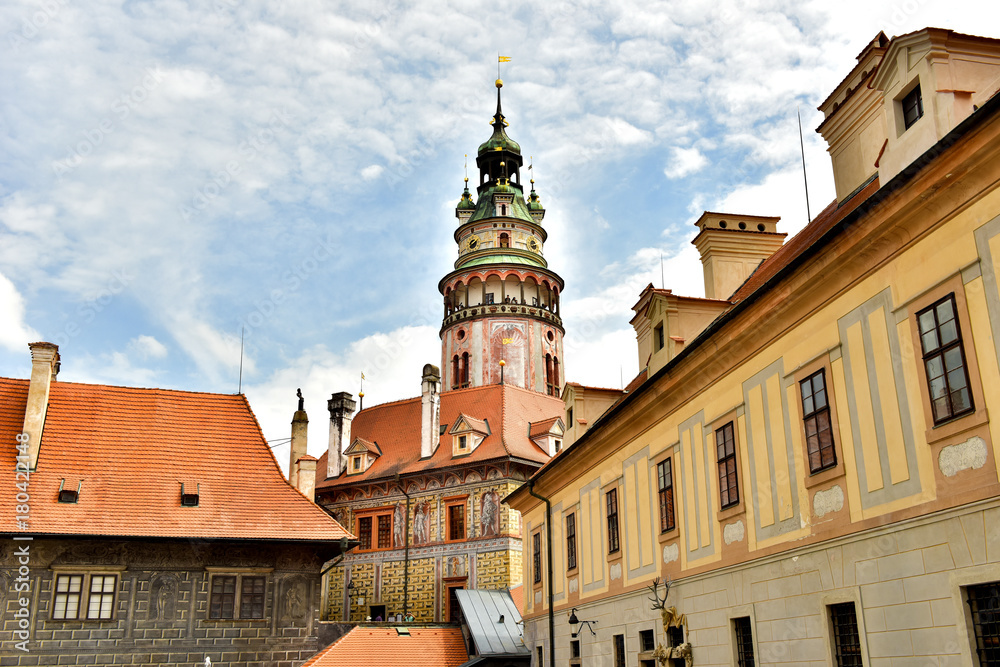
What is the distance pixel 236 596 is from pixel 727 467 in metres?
14.5

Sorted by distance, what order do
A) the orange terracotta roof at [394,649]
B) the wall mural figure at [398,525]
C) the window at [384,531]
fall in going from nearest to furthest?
the orange terracotta roof at [394,649]
the wall mural figure at [398,525]
the window at [384,531]

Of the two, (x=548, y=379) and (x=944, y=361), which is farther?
(x=548, y=379)

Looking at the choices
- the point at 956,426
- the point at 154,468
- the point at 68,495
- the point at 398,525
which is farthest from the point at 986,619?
the point at 398,525

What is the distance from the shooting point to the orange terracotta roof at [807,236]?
40.1 feet

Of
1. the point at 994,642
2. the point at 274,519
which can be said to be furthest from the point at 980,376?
the point at 274,519

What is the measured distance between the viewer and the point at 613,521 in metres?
17.1

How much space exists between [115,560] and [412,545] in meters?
13.8

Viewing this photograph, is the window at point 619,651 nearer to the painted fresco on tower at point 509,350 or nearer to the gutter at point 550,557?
the gutter at point 550,557

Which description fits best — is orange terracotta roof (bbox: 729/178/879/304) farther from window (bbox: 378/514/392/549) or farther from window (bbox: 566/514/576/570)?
window (bbox: 378/514/392/549)

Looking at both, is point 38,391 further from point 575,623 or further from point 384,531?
point 575,623

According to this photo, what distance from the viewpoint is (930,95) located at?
967 centimetres

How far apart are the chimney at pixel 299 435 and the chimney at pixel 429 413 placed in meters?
6.46

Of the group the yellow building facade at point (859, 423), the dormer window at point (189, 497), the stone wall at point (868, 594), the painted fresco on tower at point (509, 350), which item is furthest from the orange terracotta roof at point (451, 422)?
the stone wall at point (868, 594)

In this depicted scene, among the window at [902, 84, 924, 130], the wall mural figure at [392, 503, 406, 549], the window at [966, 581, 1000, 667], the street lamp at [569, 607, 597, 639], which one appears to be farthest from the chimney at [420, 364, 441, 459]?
the window at [966, 581, 1000, 667]
